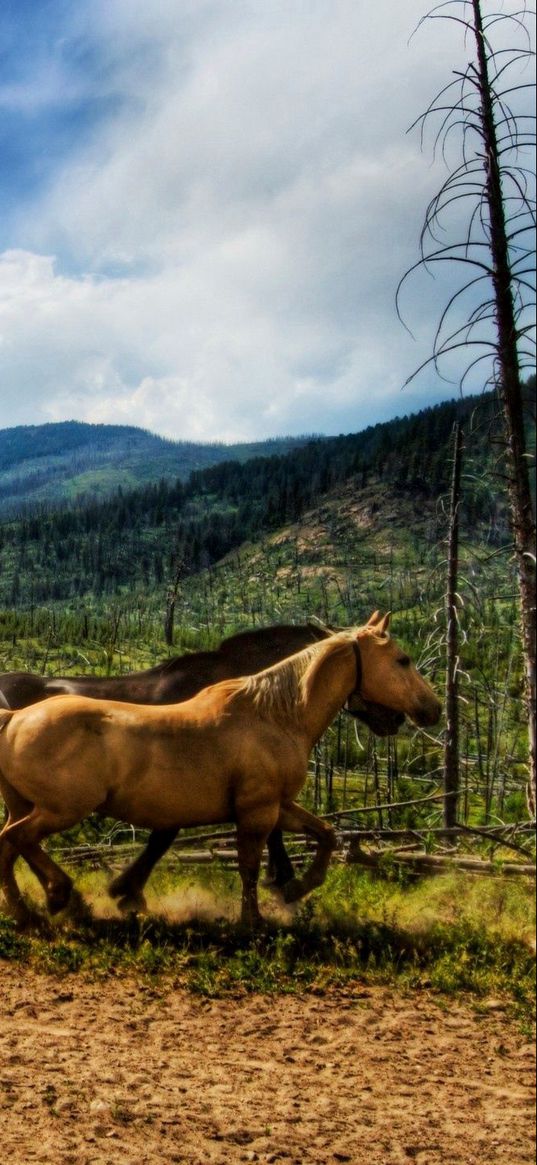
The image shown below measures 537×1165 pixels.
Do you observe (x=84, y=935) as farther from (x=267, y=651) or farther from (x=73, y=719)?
(x=267, y=651)

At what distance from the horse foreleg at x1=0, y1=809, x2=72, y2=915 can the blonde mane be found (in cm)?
193

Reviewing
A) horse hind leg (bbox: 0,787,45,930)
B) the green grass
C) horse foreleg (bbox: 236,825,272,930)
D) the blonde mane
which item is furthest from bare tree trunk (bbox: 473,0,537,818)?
horse hind leg (bbox: 0,787,45,930)

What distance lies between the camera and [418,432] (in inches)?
6245

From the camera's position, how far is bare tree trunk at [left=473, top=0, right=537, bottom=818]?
21.1 ft

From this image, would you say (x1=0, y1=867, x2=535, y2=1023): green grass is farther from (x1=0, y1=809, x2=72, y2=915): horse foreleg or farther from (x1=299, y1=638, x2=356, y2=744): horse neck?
(x1=299, y1=638, x2=356, y2=744): horse neck

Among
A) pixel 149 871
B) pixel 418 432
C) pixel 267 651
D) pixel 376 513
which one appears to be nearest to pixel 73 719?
pixel 149 871

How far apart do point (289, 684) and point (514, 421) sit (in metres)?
2.85

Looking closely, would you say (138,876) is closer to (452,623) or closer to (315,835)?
(315,835)

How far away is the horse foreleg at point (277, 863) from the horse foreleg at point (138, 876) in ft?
2.85

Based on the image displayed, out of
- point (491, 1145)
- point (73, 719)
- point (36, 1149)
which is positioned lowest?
point (491, 1145)

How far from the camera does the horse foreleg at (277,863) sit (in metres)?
8.06

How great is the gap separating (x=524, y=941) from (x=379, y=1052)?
224 centimetres

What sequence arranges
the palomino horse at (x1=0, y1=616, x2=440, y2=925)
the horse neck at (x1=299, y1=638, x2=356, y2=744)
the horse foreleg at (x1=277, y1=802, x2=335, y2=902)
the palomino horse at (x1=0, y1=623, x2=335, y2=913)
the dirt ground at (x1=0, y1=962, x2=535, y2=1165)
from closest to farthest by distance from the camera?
the dirt ground at (x1=0, y1=962, x2=535, y2=1165) → the palomino horse at (x1=0, y1=616, x2=440, y2=925) → the horse foreleg at (x1=277, y1=802, x2=335, y2=902) → the horse neck at (x1=299, y1=638, x2=356, y2=744) → the palomino horse at (x1=0, y1=623, x2=335, y2=913)

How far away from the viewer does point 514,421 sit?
6559 millimetres
